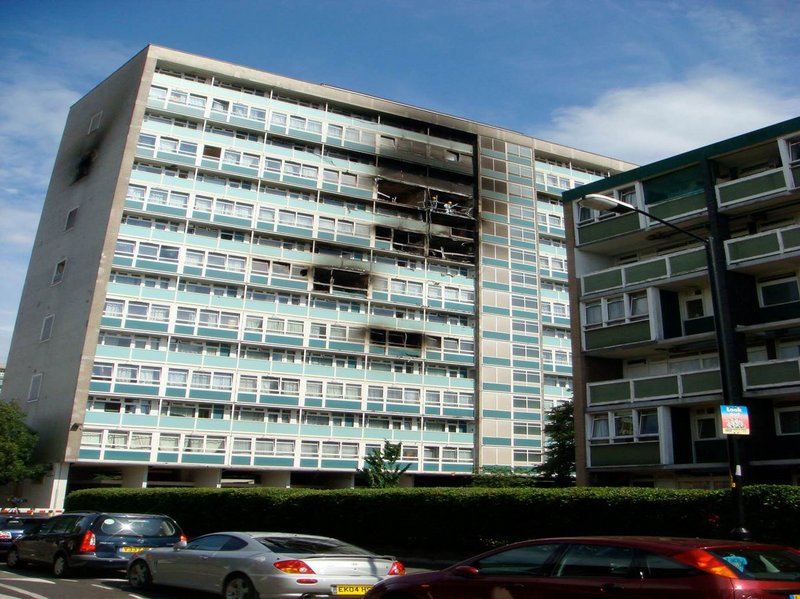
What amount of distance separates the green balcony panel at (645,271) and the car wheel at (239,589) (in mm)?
20217

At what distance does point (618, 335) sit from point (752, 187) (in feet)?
22.8

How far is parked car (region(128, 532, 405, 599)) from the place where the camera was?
10.6 metres

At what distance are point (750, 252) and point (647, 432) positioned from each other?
7.08 metres

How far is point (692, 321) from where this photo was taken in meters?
26.5

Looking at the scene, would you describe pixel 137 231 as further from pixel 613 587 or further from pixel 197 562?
pixel 613 587

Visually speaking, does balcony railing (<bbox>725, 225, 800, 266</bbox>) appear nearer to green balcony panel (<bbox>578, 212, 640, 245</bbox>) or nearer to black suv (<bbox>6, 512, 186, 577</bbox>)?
green balcony panel (<bbox>578, 212, 640, 245</bbox>)

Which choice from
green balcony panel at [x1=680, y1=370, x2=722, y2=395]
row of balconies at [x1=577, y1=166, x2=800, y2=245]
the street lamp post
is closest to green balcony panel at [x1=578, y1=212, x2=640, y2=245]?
row of balconies at [x1=577, y1=166, x2=800, y2=245]

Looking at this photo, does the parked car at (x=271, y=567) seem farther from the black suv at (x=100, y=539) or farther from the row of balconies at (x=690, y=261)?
the row of balconies at (x=690, y=261)

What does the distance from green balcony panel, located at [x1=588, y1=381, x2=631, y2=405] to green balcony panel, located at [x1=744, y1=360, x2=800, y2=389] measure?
4261 mm

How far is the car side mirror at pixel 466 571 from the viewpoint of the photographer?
8.00 metres

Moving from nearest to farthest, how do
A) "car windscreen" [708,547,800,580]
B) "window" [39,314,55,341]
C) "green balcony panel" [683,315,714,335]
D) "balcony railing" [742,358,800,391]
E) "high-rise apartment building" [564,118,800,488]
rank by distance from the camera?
"car windscreen" [708,547,800,580], "balcony railing" [742,358,800,391], "high-rise apartment building" [564,118,800,488], "green balcony panel" [683,315,714,335], "window" [39,314,55,341]

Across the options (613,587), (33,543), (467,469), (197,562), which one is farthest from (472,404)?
(613,587)

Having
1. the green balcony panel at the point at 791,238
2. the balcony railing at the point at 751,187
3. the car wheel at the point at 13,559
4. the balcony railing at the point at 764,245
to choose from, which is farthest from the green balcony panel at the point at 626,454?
the car wheel at the point at 13,559

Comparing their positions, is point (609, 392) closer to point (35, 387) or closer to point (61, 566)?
point (61, 566)
